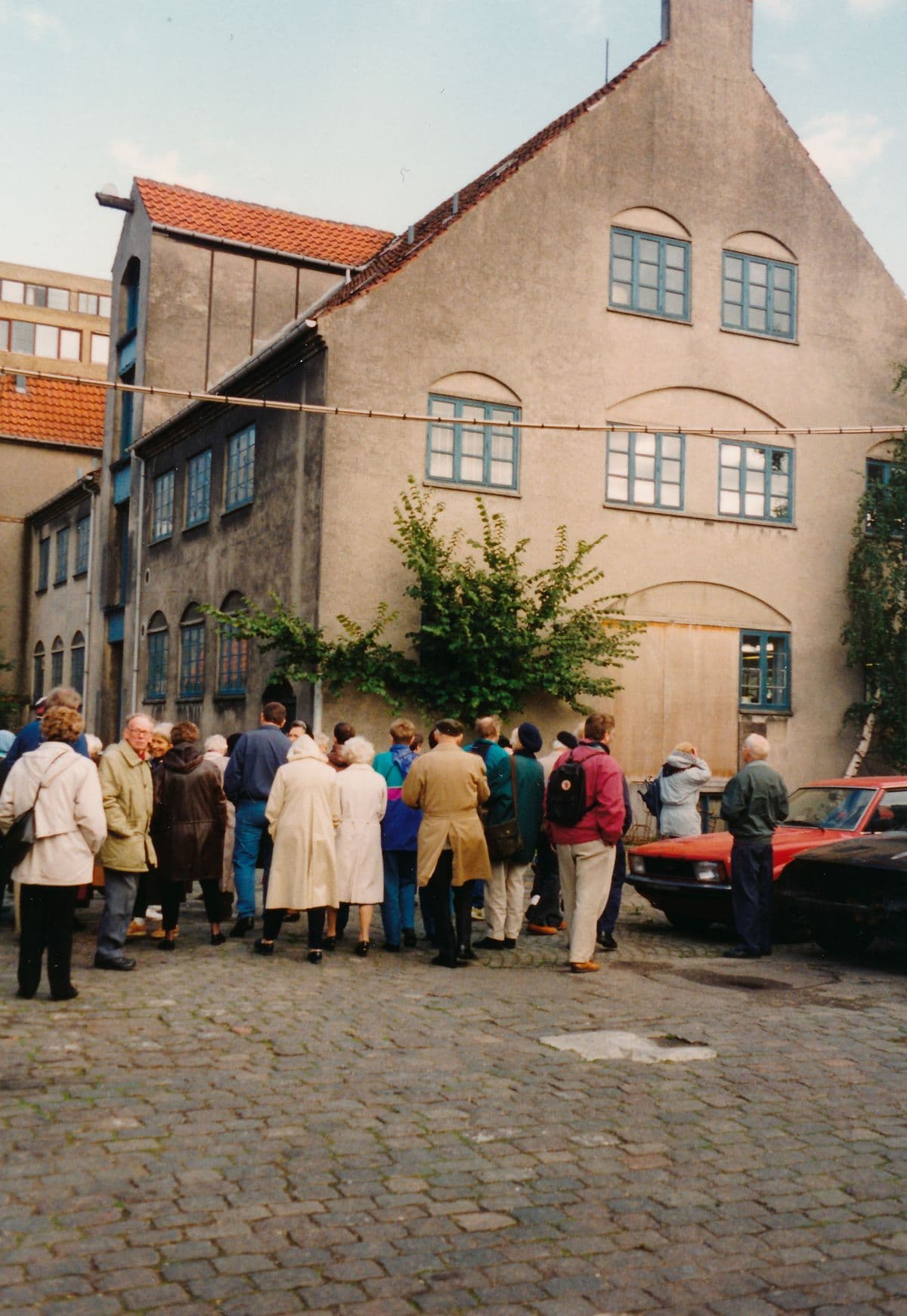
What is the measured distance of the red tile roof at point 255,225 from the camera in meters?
26.8

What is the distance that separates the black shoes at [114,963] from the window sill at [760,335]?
16379 millimetres

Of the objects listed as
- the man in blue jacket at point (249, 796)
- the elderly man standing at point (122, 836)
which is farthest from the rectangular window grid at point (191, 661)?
the elderly man standing at point (122, 836)

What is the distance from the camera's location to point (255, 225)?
27562mm

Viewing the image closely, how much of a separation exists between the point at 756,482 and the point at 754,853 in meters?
12.7

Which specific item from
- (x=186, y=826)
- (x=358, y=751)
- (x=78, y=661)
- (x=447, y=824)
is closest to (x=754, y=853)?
(x=447, y=824)

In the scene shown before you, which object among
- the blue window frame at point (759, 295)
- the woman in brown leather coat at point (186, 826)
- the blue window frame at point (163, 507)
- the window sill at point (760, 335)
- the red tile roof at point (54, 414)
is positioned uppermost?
the red tile roof at point (54, 414)

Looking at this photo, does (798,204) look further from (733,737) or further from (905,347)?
(733,737)

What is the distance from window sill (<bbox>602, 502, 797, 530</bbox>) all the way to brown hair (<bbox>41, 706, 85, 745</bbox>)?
537 inches

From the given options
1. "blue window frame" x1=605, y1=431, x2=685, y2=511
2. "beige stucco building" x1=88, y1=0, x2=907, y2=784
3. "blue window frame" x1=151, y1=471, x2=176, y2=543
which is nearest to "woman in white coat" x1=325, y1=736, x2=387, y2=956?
"beige stucco building" x1=88, y1=0, x2=907, y2=784

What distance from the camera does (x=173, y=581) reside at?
25438mm

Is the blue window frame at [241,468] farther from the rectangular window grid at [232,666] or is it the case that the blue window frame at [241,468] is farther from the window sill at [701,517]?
the window sill at [701,517]

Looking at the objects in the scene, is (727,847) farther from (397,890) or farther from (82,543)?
(82,543)

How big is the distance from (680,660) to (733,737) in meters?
1.59

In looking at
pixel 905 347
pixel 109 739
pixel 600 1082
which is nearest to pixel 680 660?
pixel 905 347
